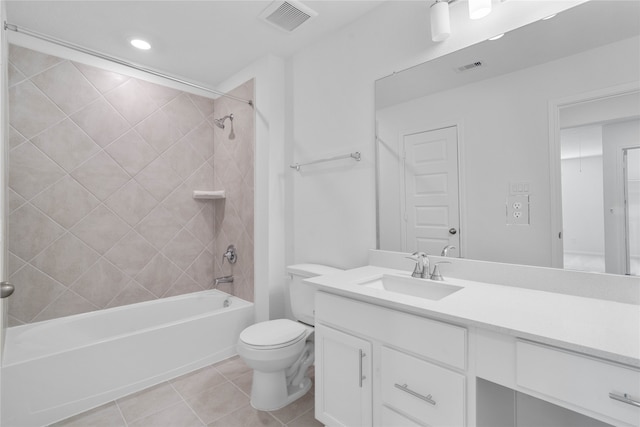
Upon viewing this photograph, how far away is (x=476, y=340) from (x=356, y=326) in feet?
1.63

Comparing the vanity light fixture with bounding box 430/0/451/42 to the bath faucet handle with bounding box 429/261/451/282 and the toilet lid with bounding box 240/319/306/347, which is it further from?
the toilet lid with bounding box 240/319/306/347

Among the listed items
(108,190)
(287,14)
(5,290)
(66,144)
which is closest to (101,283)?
(108,190)

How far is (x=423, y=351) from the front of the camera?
1.13 metres

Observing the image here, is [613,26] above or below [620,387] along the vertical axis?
above

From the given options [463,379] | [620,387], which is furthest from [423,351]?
[620,387]

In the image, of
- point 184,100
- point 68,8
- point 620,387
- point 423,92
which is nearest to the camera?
point 620,387

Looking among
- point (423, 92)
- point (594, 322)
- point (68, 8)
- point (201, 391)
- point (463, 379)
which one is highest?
point (68, 8)

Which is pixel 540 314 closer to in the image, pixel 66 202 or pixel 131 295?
pixel 131 295

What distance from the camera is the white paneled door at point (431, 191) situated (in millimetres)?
1593

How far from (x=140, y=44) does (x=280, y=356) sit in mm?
2440

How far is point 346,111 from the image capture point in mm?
2121

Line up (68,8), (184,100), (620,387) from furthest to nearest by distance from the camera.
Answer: (184,100) < (68,8) < (620,387)

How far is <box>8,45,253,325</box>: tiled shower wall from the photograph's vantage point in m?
2.16

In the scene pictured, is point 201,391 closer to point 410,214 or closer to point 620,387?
point 410,214
